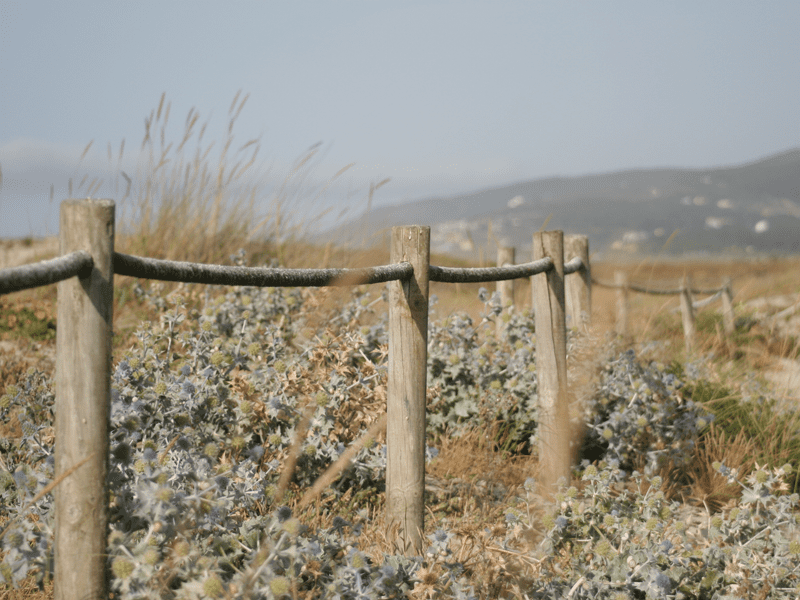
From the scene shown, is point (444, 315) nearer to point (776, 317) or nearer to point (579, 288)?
point (579, 288)

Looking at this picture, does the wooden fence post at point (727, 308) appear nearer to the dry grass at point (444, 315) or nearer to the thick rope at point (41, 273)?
the dry grass at point (444, 315)

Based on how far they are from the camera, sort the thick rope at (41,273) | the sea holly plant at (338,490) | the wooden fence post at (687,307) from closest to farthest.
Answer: the thick rope at (41,273) → the sea holly plant at (338,490) → the wooden fence post at (687,307)

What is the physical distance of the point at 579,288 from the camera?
414 centimetres

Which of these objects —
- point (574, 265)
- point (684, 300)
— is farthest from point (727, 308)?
point (574, 265)

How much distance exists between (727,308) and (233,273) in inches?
316

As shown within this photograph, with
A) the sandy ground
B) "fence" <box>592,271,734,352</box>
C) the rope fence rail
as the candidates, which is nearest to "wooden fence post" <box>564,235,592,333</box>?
"fence" <box>592,271,734,352</box>

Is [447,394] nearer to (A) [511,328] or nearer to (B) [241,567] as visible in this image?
(A) [511,328]

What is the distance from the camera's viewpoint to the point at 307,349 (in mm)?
2904

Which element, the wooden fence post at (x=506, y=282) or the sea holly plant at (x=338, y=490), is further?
the wooden fence post at (x=506, y=282)

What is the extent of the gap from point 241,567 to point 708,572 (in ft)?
5.15

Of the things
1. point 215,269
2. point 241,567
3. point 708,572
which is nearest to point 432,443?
point 708,572

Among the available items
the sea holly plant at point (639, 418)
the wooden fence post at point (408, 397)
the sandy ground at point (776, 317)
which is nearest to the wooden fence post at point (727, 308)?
the sandy ground at point (776, 317)

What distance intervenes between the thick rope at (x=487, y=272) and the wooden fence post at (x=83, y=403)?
4.21ft

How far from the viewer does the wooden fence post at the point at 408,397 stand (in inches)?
93.6
